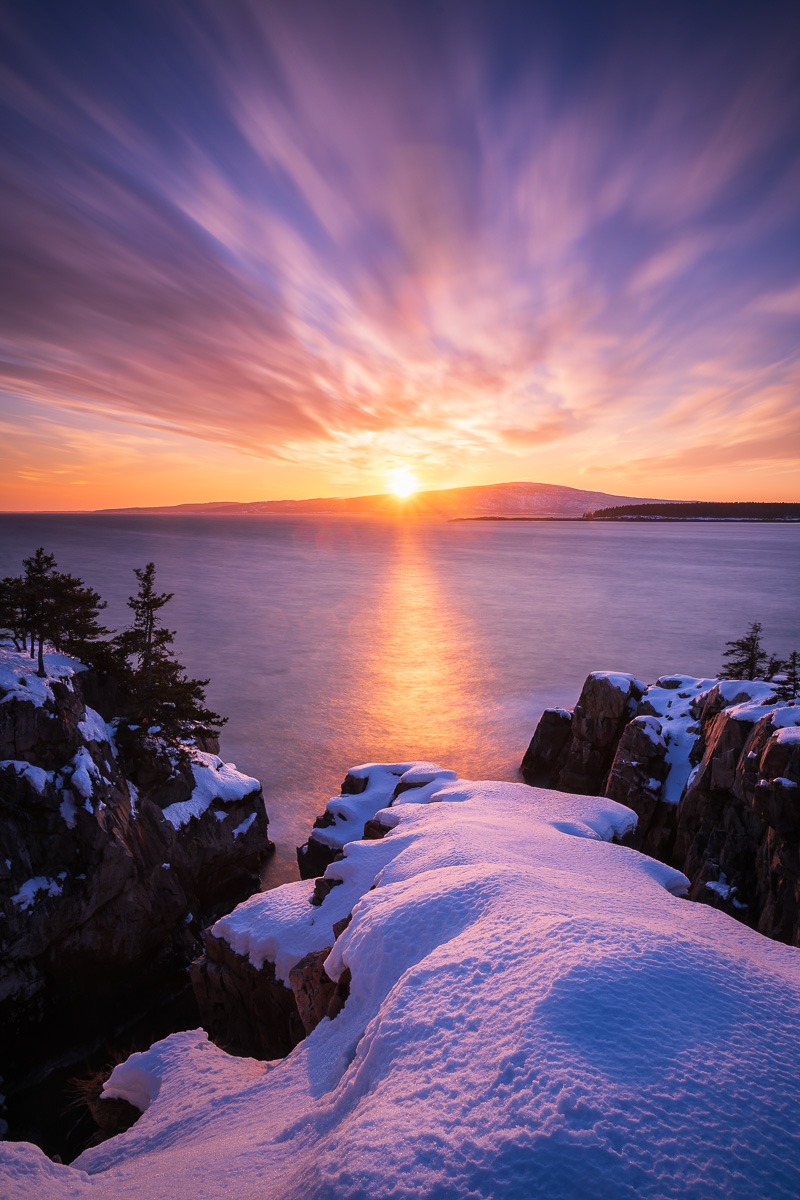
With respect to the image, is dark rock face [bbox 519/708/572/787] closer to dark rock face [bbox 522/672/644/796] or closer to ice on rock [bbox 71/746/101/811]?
dark rock face [bbox 522/672/644/796]

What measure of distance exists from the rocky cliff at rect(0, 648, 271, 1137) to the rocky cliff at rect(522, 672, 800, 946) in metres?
18.2

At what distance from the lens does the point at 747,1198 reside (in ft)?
12.6

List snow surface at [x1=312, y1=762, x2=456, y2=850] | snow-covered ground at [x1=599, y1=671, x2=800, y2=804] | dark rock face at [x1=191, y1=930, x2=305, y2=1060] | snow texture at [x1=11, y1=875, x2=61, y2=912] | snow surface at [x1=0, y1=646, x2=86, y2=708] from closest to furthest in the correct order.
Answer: dark rock face at [x1=191, y1=930, x2=305, y2=1060], snow texture at [x1=11, y1=875, x2=61, y2=912], snow surface at [x1=0, y1=646, x2=86, y2=708], snow-covered ground at [x1=599, y1=671, x2=800, y2=804], snow surface at [x1=312, y1=762, x2=456, y2=850]

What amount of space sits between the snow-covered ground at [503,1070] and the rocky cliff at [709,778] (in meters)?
5.07

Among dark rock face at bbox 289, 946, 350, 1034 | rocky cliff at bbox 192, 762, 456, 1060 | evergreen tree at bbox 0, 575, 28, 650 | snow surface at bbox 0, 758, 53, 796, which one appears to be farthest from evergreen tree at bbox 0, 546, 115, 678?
dark rock face at bbox 289, 946, 350, 1034

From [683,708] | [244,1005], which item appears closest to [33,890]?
[244,1005]

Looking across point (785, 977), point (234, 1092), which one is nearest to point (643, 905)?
point (785, 977)

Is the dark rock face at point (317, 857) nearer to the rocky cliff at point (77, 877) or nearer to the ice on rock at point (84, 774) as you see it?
the rocky cliff at point (77, 877)

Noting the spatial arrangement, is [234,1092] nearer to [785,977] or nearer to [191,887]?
[785,977]

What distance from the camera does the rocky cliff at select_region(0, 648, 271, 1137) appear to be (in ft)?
51.5

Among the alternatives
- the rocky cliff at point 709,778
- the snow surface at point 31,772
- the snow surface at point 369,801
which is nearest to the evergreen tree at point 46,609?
the snow surface at point 31,772

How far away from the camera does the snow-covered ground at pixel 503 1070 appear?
14.0ft

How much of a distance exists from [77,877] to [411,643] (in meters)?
54.5

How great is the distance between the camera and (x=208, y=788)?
78.2 feet
